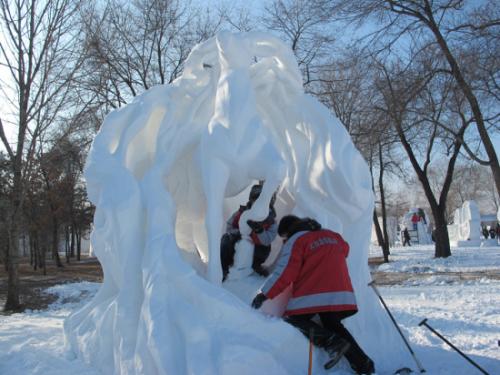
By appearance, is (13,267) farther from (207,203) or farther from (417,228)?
(417,228)

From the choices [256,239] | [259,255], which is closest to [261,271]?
[259,255]

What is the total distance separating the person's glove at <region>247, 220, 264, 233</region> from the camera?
5.64m

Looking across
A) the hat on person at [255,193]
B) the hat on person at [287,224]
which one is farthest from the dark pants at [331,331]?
the hat on person at [255,193]

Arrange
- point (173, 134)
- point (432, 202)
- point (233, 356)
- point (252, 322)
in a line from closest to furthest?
1. point (233, 356)
2. point (252, 322)
3. point (173, 134)
4. point (432, 202)

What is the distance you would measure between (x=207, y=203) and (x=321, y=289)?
1683mm

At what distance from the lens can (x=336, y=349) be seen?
4207mm

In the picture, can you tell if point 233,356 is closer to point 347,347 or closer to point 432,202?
point 347,347

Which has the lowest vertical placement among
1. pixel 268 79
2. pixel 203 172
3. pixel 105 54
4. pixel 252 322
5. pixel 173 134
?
pixel 252 322

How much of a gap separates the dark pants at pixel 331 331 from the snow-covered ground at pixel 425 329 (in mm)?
256

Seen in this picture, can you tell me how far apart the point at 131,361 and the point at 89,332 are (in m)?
1.46

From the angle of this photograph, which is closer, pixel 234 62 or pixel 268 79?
pixel 234 62

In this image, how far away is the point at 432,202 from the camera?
2009cm

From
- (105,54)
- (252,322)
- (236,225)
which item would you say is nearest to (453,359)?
(252,322)

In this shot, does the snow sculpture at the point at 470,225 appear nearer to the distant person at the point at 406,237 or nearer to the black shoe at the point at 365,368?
the distant person at the point at 406,237
